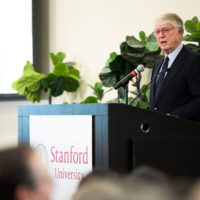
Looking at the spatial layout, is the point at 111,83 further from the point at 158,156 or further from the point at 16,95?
the point at 158,156

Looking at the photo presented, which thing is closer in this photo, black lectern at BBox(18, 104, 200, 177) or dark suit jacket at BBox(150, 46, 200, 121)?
black lectern at BBox(18, 104, 200, 177)

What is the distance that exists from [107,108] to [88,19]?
3.93 m

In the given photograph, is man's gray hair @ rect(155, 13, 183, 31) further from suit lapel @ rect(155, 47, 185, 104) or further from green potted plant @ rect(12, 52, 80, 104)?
green potted plant @ rect(12, 52, 80, 104)

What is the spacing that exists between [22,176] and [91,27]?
16.7 ft

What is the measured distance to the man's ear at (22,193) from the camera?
30 cm

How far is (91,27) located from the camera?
17.4 ft

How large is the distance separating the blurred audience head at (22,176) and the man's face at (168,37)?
8.36 feet

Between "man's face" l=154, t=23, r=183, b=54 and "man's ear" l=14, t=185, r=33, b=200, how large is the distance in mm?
2566

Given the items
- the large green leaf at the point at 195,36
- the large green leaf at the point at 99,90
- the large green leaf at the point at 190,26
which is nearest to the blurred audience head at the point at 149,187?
the large green leaf at the point at 195,36

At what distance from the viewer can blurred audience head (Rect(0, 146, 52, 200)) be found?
1.00 feet

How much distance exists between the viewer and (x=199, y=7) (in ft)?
14.4

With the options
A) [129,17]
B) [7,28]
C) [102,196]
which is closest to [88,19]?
[129,17]

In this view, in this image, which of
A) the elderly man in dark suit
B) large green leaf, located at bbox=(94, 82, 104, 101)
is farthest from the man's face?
large green leaf, located at bbox=(94, 82, 104, 101)

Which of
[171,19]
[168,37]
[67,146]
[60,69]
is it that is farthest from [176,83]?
[60,69]
